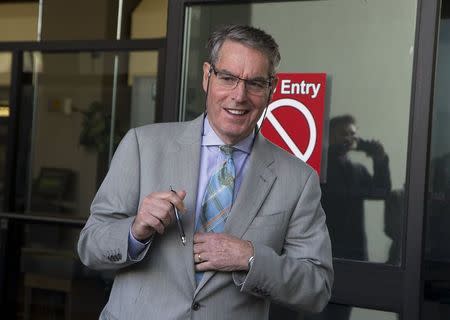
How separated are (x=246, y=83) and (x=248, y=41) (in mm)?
114

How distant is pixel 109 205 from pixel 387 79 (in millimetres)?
2449

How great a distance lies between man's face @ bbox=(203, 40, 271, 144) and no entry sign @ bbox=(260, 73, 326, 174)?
212 centimetres

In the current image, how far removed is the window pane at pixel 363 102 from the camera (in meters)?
4.30

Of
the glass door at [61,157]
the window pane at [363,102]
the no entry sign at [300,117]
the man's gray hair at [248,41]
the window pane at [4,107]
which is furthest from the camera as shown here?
the window pane at [4,107]

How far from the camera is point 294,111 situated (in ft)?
14.6

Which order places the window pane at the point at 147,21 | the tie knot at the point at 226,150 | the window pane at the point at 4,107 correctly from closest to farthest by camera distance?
1. the tie knot at the point at 226,150
2. the window pane at the point at 147,21
3. the window pane at the point at 4,107

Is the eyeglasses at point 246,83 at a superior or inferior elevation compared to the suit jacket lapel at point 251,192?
superior

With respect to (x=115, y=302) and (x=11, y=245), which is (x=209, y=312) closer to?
(x=115, y=302)

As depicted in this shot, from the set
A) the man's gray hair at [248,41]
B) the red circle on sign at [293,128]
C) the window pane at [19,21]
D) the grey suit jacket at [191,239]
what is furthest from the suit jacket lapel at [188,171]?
the window pane at [19,21]

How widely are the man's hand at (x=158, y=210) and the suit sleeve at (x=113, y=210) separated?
0.40 feet

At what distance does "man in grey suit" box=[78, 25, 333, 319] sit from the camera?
2.17 m

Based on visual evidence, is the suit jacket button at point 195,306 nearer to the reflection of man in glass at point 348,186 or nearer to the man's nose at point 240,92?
the man's nose at point 240,92

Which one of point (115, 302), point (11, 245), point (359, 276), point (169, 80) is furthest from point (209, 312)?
point (11, 245)

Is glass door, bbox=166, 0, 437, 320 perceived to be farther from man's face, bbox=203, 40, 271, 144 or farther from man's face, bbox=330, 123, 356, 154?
man's face, bbox=203, 40, 271, 144
